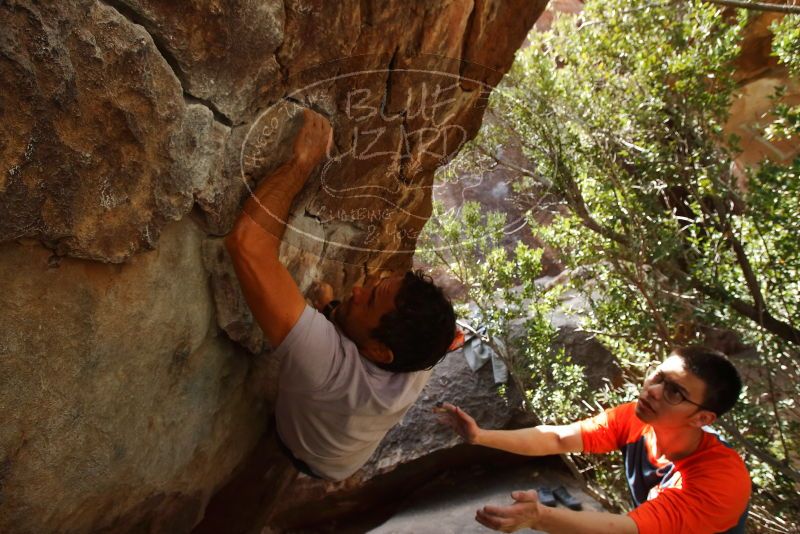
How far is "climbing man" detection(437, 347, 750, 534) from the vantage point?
1897mm

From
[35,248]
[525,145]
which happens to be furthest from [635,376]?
[35,248]

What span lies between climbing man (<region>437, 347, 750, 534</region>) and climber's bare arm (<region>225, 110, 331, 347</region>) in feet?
3.20

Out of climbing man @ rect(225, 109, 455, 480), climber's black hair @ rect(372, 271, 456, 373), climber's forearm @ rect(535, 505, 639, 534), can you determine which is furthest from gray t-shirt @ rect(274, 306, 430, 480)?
climber's forearm @ rect(535, 505, 639, 534)

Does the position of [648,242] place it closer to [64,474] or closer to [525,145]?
[525,145]

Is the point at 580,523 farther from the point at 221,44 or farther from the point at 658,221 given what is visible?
the point at 658,221

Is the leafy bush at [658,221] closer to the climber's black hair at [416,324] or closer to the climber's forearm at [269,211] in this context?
the climber's black hair at [416,324]

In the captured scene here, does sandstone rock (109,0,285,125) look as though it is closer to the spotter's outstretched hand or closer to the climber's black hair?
the climber's black hair

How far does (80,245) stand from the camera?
4.02ft

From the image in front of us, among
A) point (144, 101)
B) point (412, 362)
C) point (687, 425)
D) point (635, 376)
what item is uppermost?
point (144, 101)

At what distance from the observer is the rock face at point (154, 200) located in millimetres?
1112

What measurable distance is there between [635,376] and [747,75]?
5.06 meters

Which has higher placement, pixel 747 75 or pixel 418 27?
pixel 747 75

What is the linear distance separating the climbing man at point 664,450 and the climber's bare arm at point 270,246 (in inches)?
38.4

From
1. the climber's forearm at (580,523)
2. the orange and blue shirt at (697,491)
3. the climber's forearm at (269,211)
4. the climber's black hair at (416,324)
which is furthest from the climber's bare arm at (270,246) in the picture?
the orange and blue shirt at (697,491)
